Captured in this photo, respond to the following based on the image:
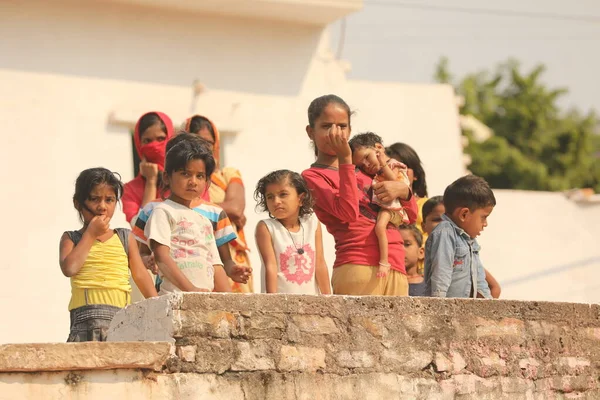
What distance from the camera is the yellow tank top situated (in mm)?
6457

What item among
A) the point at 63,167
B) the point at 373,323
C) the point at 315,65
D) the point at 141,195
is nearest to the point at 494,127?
the point at 315,65

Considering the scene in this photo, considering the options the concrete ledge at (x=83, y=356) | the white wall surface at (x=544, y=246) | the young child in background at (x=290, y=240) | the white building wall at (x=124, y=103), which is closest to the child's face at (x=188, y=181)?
the young child in background at (x=290, y=240)

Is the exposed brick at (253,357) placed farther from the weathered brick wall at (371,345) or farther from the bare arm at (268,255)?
the bare arm at (268,255)

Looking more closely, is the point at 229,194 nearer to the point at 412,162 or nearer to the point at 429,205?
the point at 412,162

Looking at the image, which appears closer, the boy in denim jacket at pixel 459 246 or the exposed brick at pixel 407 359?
the exposed brick at pixel 407 359

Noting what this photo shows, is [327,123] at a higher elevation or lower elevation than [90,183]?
higher

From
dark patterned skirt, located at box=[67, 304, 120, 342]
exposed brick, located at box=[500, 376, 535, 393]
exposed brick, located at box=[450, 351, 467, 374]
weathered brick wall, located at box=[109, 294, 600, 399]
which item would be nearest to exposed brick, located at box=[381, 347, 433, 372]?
weathered brick wall, located at box=[109, 294, 600, 399]

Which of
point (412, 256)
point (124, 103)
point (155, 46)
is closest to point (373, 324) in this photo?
point (412, 256)

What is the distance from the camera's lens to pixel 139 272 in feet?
21.4

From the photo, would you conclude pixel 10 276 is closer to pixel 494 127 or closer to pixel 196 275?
pixel 196 275

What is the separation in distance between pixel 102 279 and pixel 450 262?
195cm

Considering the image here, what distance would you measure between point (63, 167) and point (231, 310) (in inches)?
231

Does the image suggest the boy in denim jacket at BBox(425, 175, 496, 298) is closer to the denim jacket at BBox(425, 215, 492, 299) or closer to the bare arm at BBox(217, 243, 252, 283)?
the denim jacket at BBox(425, 215, 492, 299)

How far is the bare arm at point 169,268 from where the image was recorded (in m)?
6.09
